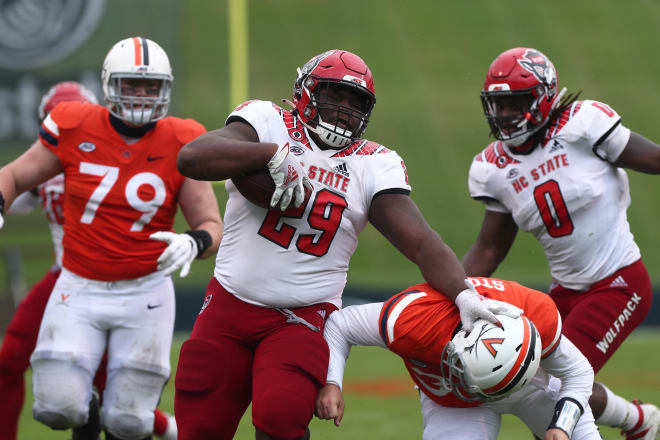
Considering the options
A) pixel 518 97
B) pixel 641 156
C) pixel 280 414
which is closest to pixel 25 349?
pixel 280 414

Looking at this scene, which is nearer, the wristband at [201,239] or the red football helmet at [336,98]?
the red football helmet at [336,98]

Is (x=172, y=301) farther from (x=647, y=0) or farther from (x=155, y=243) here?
(x=647, y=0)

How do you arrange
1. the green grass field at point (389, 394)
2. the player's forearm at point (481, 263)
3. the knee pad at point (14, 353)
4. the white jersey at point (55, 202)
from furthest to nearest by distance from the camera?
the green grass field at point (389, 394) < the white jersey at point (55, 202) < the knee pad at point (14, 353) < the player's forearm at point (481, 263)

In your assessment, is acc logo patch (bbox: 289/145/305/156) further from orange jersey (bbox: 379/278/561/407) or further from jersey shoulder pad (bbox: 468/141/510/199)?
jersey shoulder pad (bbox: 468/141/510/199)

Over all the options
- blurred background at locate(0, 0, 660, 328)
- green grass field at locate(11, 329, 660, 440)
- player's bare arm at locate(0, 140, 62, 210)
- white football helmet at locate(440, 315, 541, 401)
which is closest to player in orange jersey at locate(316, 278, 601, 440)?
white football helmet at locate(440, 315, 541, 401)

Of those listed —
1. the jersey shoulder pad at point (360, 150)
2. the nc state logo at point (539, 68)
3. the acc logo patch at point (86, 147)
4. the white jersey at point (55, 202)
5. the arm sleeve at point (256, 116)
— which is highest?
the nc state logo at point (539, 68)

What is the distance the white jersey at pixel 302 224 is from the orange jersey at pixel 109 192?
1013 mm

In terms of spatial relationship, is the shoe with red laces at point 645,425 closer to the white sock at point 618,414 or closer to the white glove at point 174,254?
the white sock at point 618,414

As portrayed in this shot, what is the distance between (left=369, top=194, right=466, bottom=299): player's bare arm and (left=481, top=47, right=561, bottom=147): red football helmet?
121 cm

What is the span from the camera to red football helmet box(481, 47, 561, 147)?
15.0ft

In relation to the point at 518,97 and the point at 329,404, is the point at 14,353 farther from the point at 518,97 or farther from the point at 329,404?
the point at 518,97

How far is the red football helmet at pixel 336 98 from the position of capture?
3.58 meters

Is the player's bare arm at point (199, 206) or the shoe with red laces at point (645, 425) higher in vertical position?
the player's bare arm at point (199, 206)

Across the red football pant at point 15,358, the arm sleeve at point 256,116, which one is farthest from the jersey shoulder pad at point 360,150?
the red football pant at point 15,358
